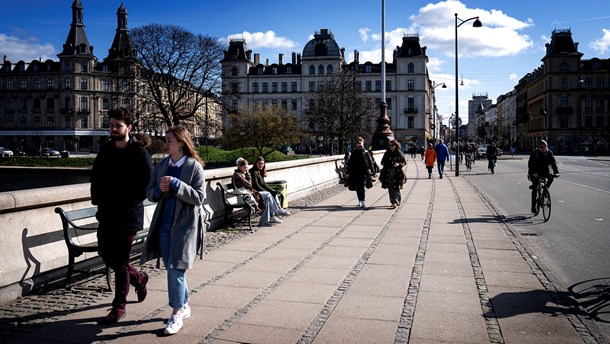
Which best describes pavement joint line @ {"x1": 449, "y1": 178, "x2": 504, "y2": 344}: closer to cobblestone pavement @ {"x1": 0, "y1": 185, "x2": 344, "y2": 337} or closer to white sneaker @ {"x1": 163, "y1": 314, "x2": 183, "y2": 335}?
white sneaker @ {"x1": 163, "y1": 314, "x2": 183, "y2": 335}

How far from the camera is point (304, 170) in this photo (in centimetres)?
1833

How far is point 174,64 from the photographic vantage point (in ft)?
156

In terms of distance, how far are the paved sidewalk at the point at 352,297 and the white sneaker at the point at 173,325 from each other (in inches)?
2.0

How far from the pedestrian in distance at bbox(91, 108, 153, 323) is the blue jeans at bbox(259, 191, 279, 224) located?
6048 mm

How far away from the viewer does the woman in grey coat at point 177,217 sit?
475 cm

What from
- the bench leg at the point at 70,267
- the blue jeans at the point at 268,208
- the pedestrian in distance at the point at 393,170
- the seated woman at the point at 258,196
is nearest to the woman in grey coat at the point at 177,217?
the bench leg at the point at 70,267

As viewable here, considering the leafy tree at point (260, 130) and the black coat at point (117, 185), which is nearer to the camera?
the black coat at point (117, 185)

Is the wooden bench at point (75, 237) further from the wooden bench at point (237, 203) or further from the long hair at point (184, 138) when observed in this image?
the wooden bench at point (237, 203)

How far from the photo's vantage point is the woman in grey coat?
4.75 meters

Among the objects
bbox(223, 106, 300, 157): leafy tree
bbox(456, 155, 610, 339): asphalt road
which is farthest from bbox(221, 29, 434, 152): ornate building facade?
bbox(456, 155, 610, 339): asphalt road

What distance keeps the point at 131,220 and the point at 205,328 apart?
1.21m

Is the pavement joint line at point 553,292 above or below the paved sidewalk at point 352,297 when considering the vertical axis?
below

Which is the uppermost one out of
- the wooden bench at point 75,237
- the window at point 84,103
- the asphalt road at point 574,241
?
the window at point 84,103

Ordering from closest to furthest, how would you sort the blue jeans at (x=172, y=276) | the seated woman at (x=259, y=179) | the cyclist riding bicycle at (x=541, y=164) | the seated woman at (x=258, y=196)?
the blue jeans at (x=172, y=276) < the seated woman at (x=258, y=196) < the seated woman at (x=259, y=179) < the cyclist riding bicycle at (x=541, y=164)
